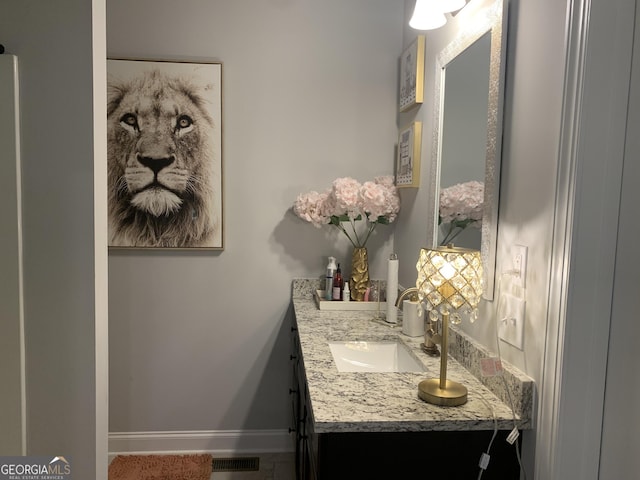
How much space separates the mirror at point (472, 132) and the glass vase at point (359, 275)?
20.9 inches

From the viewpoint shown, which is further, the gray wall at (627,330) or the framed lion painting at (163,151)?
the framed lion painting at (163,151)

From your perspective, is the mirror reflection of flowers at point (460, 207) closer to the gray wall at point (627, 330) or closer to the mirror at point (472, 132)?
the mirror at point (472, 132)

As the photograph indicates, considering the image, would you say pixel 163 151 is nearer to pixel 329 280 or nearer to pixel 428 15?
pixel 329 280

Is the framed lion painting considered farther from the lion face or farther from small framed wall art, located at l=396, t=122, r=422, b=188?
small framed wall art, located at l=396, t=122, r=422, b=188

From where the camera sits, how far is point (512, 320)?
4.09 ft

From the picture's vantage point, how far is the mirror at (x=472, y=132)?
136 cm

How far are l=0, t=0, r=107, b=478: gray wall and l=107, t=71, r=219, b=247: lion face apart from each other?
839 millimetres

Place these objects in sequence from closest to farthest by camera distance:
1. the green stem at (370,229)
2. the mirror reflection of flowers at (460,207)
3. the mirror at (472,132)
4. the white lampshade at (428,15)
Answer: the mirror at (472,132), the mirror reflection of flowers at (460,207), the white lampshade at (428,15), the green stem at (370,229)

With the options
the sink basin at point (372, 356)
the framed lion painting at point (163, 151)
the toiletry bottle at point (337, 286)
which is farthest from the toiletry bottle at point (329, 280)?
the framed lion painting at point (163, 151)

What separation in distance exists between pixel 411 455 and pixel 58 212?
1251 mm

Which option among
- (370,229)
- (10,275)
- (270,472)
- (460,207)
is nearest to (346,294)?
(370,229)

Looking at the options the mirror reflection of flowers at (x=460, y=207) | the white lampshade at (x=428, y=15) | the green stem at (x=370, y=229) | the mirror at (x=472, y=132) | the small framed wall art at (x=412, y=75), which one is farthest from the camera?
the green stem at (x=370, y=229)

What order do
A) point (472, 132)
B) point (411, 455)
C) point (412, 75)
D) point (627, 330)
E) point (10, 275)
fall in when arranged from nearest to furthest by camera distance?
1. point (627, 330)
2. point (411, 455)
3. point (10, 275)
4. point (472, 132)
5. point (412, 75)

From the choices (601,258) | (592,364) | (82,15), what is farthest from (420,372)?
(82,15)
